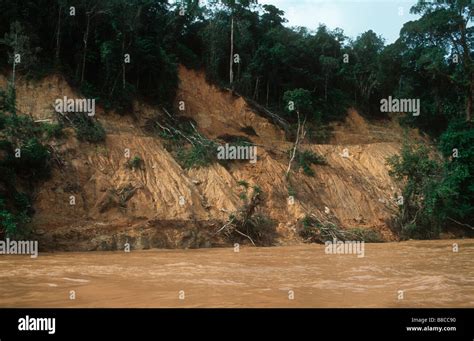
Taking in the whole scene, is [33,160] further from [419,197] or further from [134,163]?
[419,197]

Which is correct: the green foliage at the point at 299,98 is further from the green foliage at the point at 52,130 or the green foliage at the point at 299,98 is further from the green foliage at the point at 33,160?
the green foliage at the point at 33,160

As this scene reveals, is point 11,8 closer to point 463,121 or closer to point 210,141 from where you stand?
point 210,141

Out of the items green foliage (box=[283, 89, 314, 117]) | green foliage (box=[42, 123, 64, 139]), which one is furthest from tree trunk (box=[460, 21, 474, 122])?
green foliage (box=[42, 123, 64, 139])

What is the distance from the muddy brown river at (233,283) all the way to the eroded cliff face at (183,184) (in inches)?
171

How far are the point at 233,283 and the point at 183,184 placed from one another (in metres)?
11.9

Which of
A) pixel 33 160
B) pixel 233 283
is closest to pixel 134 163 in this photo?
pixel 33 160

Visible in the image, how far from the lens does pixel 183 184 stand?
19766mm

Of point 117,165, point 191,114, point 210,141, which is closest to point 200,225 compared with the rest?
point 117,165

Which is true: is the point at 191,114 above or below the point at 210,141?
above

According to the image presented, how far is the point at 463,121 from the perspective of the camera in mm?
26641

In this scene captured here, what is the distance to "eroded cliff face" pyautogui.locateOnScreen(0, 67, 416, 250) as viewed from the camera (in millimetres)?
16578

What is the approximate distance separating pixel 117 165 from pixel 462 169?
17950mm

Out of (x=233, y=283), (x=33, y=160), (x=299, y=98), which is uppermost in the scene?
(x=299, y=98)

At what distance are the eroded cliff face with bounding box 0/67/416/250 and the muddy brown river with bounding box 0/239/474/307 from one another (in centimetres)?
434
